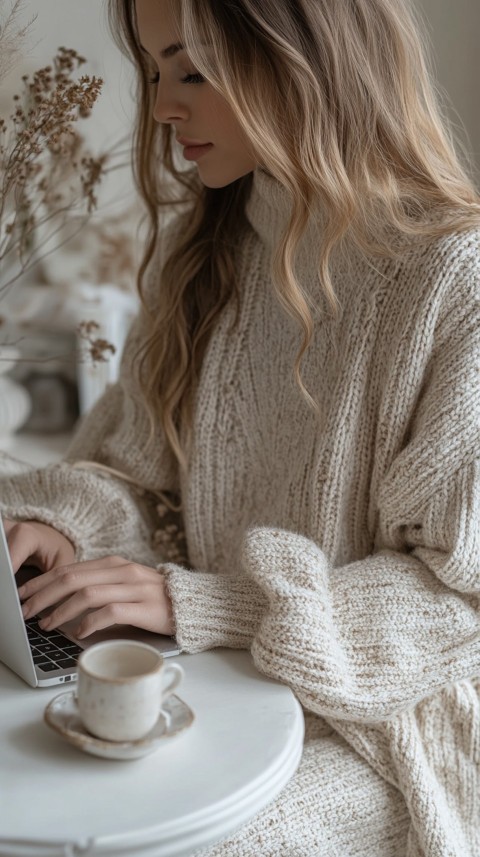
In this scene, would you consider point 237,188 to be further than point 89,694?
Yes

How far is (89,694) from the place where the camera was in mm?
618

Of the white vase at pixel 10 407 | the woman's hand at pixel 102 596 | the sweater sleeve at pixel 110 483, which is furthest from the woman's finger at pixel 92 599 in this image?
the white vase at pixel 10 407

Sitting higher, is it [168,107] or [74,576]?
[168,107]

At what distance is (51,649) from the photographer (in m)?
0.82

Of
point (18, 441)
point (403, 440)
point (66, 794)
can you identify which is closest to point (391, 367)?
point (403, 440)

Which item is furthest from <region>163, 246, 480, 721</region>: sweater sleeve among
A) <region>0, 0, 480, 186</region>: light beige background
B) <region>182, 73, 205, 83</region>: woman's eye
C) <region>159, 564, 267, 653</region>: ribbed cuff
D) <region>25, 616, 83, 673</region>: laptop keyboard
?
<region>0, 0, 480, 186</region>: light beige background

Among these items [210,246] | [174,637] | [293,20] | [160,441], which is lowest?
[174,637]

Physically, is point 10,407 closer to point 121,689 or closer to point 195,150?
point 195,150

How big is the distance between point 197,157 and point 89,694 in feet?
2.19

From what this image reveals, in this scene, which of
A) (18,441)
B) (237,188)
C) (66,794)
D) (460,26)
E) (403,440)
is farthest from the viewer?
(18,441)

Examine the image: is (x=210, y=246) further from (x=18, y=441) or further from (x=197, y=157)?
(x=18, y=441)

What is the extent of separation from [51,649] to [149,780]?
226mm

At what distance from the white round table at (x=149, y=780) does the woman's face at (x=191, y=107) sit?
1.99ft

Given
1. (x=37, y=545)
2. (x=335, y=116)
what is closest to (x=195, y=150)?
(x=335, y=116)
